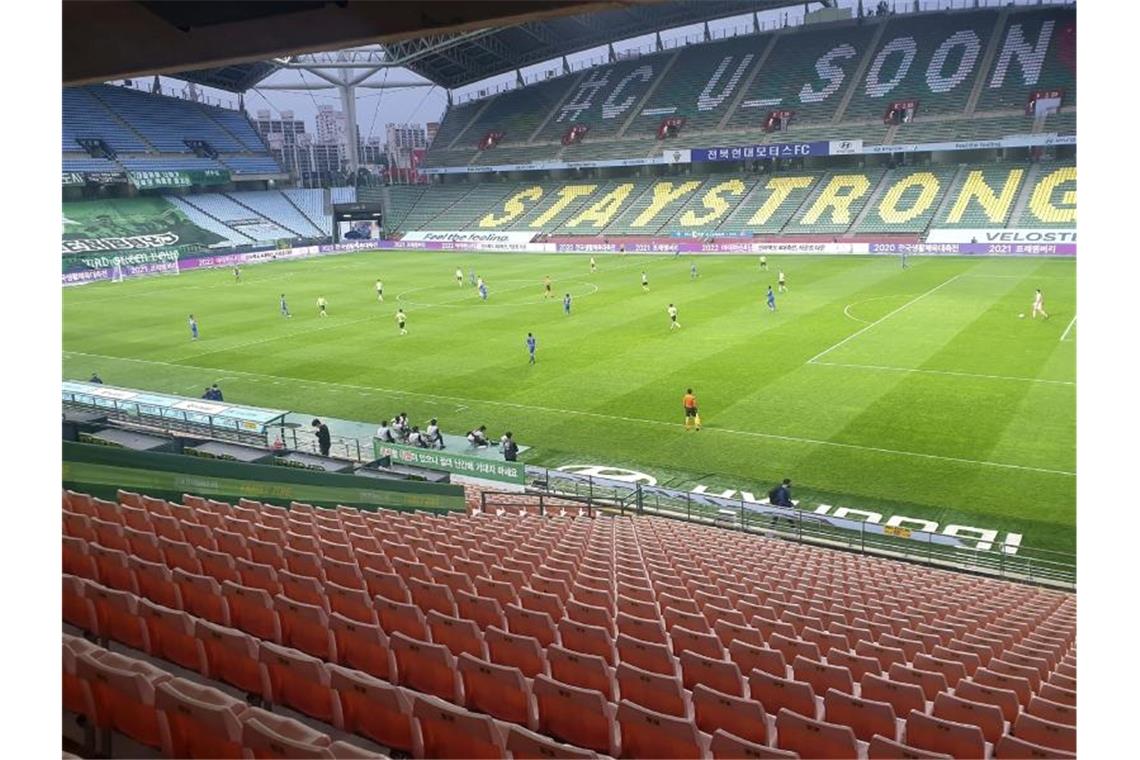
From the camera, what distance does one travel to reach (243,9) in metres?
6.15

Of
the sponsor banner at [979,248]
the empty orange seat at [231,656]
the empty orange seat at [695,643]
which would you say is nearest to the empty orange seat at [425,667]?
the empty orange seat at [231,656]

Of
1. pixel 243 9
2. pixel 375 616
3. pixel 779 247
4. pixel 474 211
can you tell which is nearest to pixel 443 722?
pixel 375 616

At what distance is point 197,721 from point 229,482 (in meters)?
11.4

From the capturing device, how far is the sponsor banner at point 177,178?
254 ft

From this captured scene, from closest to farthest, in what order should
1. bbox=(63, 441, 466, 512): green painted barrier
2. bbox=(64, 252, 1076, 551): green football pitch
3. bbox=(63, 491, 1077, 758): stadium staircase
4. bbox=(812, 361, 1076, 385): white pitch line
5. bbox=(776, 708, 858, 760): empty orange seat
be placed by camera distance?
1. bbox=(63, 491, 1077, 758): stadium staircase
2. bbox=(776, 708, 858, 760): empty orange seat
3. bbox=(63, 441, 466, 512): green painted barrier
4. bbox=(64, 252, 1076, 551): green football pitch
5. bbox=(812, 361, 1076, 385): white pitch line

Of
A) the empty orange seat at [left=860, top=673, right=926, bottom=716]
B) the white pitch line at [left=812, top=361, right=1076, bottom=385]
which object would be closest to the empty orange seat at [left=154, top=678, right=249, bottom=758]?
the empty orange seat at [left=860, top=673, right=926, bottom=716]

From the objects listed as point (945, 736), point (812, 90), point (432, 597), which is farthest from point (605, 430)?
point (812, 90)

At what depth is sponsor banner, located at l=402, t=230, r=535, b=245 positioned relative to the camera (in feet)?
250

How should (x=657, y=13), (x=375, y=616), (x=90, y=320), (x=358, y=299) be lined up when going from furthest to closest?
(x=657, y=13) < (x=358, y=299) < (x=90, y=320) < (x=375, y=616)

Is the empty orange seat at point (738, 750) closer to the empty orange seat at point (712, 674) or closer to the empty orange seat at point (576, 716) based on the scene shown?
the empty orange seat at point (576, 716)

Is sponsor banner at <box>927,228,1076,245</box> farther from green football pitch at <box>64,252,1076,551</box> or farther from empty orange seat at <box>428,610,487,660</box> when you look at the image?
empty orange seat at <box>428,610,487,660</box>

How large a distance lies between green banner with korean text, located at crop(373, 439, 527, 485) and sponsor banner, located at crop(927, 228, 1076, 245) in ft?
151

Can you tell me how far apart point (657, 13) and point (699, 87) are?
355 inches

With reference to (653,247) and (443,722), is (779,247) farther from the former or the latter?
(443,722)
